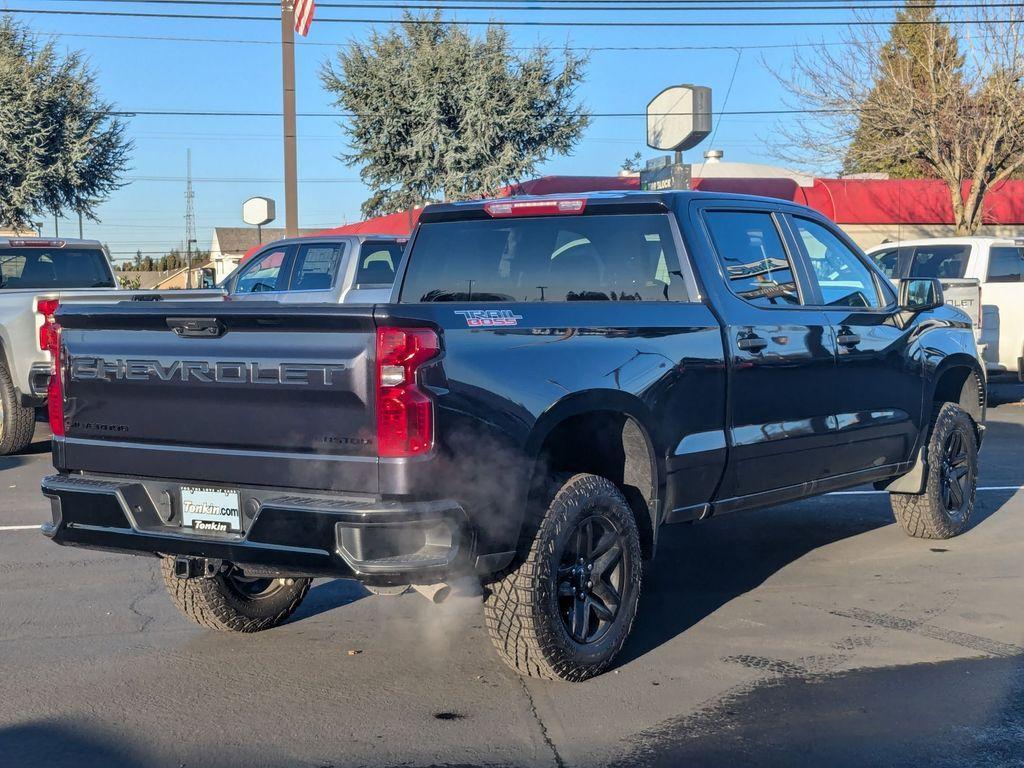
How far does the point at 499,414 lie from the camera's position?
4.46 meters

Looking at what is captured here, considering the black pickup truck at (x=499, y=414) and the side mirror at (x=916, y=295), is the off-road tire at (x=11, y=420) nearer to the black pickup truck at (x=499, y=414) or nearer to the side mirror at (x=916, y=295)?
the black pickup truck at (x=499, y=414)

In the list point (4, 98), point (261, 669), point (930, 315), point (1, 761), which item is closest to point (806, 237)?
point (930, 315)

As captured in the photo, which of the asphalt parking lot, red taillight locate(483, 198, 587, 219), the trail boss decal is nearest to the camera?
the asphalt parking lot

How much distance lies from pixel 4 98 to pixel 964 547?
2434 cm

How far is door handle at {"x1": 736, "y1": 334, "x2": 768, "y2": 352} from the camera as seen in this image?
18.6ft

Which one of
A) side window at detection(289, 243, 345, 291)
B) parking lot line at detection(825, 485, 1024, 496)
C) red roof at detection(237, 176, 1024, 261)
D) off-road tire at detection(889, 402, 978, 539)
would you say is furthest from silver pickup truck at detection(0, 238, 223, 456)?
red roof at detection(237, 176, 1024, 261)

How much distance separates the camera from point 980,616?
600cm

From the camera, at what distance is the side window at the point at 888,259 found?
612 inches

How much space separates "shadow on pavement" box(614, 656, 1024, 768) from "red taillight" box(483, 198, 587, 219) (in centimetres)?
231

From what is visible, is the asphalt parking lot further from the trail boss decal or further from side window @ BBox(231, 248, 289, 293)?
side window @ BBox(231, 248, 289, 293)

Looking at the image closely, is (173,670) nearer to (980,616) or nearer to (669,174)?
(980,616)

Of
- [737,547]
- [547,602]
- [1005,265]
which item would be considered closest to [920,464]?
[737,547]

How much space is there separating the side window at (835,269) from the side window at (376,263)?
686cm

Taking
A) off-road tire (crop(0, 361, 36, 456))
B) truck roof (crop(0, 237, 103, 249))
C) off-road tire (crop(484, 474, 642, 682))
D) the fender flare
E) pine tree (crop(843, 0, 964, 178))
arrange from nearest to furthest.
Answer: off-road tire (crop(484, 474, 642, 682))
the fender flare
off-road tire (crop(0, 361, 36, 456))
truck roof (crop(0, 237, 103, 249))
pine tree (crop(843, 0, 964, 178))
